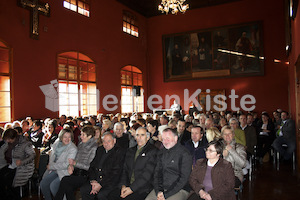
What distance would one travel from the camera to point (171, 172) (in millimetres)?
3377

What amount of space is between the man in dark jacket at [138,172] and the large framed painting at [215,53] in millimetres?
11505

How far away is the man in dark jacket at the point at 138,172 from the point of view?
3.52 m

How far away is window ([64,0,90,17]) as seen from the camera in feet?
36.0

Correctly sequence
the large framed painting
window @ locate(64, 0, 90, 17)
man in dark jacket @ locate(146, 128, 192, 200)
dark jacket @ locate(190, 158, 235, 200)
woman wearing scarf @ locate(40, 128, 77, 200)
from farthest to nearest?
the large framed painting
window @ locate(64, 0, 90, 17)
woman wearing scarf @ locate(40, 128, 77, 200)
man in dark jacket @ locate(146, 128, 192, 200)
dark jacket @ locate(190, 158, 235, 200)

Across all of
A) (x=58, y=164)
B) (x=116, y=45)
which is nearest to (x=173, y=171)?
(x=58, y=164)

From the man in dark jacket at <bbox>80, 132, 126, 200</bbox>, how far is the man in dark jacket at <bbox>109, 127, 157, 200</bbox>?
0.10 meters

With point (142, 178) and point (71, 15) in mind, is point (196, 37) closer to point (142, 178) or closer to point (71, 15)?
point (71, 15)

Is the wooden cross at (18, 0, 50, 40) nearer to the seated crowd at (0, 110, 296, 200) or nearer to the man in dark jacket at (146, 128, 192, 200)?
the seated crowd at (0, 110, 296, 200)

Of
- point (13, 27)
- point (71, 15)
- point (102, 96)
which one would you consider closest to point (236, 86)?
point (102, 96)

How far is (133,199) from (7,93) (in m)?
7.03

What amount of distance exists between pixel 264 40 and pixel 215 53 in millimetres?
2621

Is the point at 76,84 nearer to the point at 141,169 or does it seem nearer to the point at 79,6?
the point at 79,6

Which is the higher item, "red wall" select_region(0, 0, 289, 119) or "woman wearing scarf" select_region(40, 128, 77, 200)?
"red wall" select_region(0, 0, 289, 119)

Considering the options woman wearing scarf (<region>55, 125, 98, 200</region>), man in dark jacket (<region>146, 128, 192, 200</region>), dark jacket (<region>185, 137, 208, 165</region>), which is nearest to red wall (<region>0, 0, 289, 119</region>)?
woman wearing scarf (<region>55, 125, 98, 200</region>)
